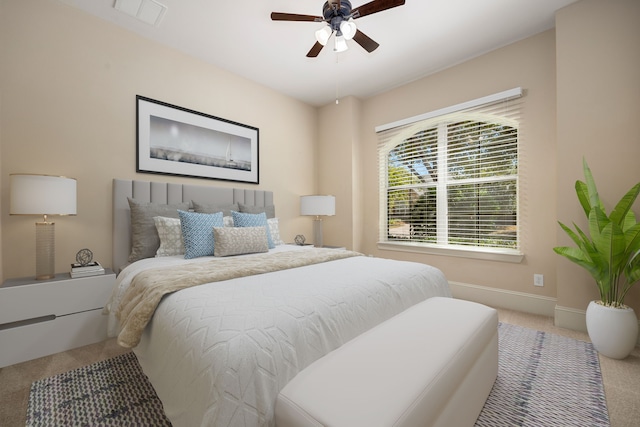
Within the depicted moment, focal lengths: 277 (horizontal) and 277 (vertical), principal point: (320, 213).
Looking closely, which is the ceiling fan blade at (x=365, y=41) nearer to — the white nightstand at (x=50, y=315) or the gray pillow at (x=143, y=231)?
the gray pillow at (x=143, y=231)

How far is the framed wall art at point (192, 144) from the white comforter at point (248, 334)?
2.03 m

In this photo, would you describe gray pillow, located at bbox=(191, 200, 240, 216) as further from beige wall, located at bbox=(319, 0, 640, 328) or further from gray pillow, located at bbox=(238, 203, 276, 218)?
beige wall, located at bbox=(319, 0, 640, 328)

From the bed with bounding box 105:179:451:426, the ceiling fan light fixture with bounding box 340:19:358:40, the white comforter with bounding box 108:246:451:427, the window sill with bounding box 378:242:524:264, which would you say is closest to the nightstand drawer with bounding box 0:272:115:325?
the bed with bounding box 105:179:451:426

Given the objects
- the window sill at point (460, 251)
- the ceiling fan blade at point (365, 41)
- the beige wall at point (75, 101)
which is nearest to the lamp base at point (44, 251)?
the beige wall at point (75, 101)

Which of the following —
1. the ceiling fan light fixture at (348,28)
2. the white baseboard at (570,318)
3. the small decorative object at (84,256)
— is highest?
the ceiling fan light fixture at (348,28)

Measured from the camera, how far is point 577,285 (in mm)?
2428

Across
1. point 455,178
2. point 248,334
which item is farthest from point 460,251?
point 248,334

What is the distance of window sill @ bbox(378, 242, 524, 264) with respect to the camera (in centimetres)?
296

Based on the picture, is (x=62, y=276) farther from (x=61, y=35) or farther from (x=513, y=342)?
(x=513, y=342)

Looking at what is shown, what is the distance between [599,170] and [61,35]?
469 centimetres

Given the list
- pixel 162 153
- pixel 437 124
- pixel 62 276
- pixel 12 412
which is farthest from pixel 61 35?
pixel 437 124

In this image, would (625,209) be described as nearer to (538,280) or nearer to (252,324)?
(538,280)

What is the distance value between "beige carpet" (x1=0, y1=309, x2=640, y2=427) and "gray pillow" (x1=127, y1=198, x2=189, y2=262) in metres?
0.74

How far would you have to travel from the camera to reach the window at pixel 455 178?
3021 mm
